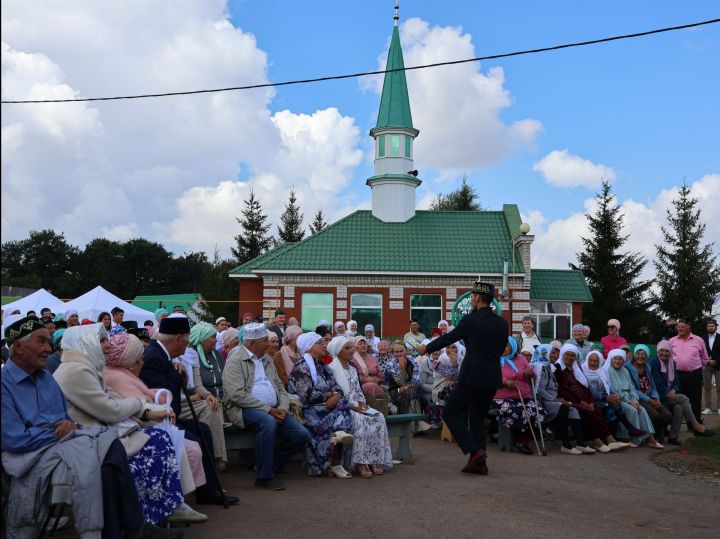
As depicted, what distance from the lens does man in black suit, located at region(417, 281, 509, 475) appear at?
343 inches

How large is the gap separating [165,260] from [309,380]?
7769cm

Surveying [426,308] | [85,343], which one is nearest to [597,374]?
[85,343]

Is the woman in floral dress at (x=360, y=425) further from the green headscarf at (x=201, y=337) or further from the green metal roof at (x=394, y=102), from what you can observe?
the green metal roof at (x=394, y=102)

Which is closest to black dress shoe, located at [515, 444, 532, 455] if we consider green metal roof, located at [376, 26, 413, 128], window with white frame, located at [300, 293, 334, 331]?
window with white frame, located at [300, 293, 334, 331]

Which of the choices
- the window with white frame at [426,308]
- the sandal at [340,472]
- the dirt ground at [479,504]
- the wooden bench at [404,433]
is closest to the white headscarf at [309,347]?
the sandal at [340,472]

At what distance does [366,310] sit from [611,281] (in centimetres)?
1483

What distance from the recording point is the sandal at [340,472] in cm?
850

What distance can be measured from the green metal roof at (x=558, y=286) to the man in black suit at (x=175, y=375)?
24725mm

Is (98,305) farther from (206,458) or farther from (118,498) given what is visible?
(118,498)

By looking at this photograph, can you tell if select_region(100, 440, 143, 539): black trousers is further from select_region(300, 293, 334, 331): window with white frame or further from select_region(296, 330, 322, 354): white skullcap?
select_region(300, 293, 334, 331): window with white frame

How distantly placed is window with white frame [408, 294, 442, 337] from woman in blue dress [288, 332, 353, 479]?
21002 mm

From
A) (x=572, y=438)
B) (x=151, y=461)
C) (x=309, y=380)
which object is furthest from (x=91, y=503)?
(x=572, y=438)

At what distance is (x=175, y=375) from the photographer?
23.2ft

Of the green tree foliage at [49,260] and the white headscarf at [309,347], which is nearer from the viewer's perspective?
the white headscarf at [309,347]
